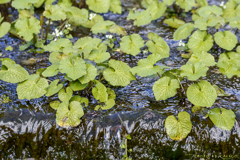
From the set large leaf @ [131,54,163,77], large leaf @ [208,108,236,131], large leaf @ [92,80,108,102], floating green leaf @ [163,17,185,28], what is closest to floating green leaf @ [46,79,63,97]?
large leaf @ [92,80,108,102]

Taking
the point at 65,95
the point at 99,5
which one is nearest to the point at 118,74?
the point at 65,95

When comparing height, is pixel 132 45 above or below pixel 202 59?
below

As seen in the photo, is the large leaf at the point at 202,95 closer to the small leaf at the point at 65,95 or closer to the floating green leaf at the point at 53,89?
the small leaf at the point at 65,95

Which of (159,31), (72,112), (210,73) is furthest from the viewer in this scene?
(159,31)

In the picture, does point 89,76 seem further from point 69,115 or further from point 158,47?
point 158,47

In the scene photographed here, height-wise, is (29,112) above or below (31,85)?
below

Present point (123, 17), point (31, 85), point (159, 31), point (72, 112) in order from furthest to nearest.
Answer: point (123, 17), point (159, 31), point (31, 85), point (72, 112)

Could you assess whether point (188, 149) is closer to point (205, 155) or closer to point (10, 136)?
point (205, 155)

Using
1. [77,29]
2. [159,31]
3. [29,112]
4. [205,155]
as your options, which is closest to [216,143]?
[205,155]
